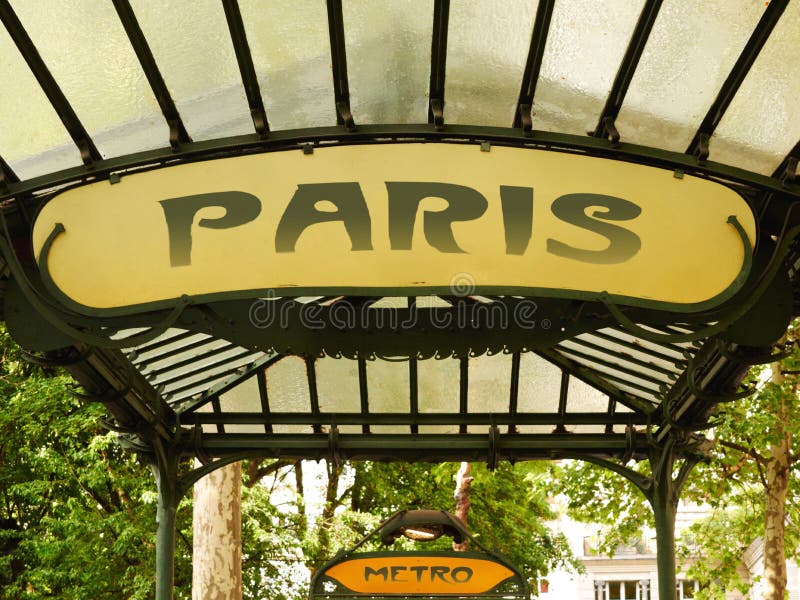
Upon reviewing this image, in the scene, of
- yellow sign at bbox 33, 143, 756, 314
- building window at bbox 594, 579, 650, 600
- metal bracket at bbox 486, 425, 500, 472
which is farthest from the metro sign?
building window at bbox 594, 579, 650, 600

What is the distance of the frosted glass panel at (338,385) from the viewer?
764 cm

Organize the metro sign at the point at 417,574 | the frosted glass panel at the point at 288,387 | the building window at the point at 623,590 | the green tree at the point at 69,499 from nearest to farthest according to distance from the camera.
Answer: the metro sign at the point at 417,574, the frosted glass panel at the point at 288,387, the green tree at the point at 69,499, the building window at the point at 623,590

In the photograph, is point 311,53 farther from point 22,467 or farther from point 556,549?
point 556,549

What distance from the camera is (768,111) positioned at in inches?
170

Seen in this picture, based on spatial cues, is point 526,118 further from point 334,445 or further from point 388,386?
point 388,386

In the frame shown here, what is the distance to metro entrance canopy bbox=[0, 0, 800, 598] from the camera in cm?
406

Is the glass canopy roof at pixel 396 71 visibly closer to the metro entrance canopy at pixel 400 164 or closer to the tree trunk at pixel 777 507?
the metro entrance canopy at pixel 400 164

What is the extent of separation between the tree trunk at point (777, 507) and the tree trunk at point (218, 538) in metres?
8.39

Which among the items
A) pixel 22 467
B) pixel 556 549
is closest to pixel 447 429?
pixel 22 467

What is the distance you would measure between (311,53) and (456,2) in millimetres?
713

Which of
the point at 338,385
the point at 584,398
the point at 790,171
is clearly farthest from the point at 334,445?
the point at 790,171

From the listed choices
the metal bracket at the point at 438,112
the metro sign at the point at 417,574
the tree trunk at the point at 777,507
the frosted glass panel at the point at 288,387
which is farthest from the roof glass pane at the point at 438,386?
the tree trunk at the point at 777,507

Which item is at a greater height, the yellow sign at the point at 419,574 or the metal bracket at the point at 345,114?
the metal bracket at the point at 345,114

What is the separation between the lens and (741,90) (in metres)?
4.27
